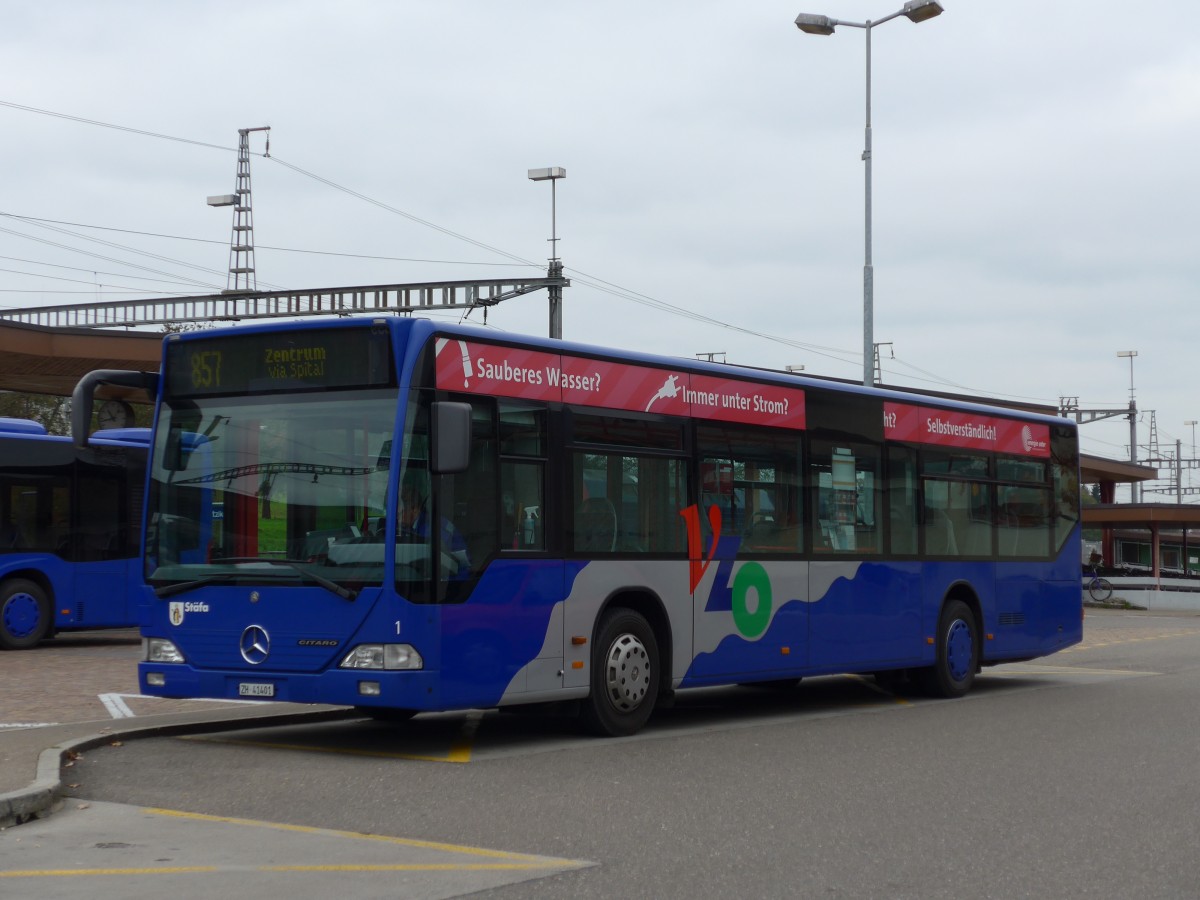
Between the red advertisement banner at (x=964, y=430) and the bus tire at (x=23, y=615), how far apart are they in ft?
39.0

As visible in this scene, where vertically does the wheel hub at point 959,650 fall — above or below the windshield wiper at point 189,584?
below

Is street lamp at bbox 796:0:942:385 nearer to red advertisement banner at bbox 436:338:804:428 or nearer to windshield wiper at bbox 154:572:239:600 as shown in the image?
red advertisement banner at bbox 436:338:804:428

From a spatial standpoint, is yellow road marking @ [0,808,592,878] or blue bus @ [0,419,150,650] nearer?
yellow road marking @ [0,808,592,878]

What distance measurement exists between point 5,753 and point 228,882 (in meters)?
4.05

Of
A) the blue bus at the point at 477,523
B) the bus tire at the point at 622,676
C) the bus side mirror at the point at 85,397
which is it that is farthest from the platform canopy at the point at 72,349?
the bus tire at the point at 622,676

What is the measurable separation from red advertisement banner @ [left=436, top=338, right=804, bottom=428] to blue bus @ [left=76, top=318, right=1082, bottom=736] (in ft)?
0.06

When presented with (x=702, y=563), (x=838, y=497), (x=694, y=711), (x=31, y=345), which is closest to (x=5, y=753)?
(x=702, y=563)

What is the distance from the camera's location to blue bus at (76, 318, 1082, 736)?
1075cm

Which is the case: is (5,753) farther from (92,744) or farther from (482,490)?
(482,490)

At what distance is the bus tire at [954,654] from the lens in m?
Result: 16.9

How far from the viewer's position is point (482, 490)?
11.2 m

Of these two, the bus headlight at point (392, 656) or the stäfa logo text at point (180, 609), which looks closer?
the bus headlight at point (392, 656)

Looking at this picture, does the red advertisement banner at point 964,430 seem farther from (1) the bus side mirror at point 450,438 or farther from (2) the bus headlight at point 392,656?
(2) the bus headlight at point 392,656

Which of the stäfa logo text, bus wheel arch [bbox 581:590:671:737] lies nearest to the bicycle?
bus wheel arch [bbox 581:590:671:737]
